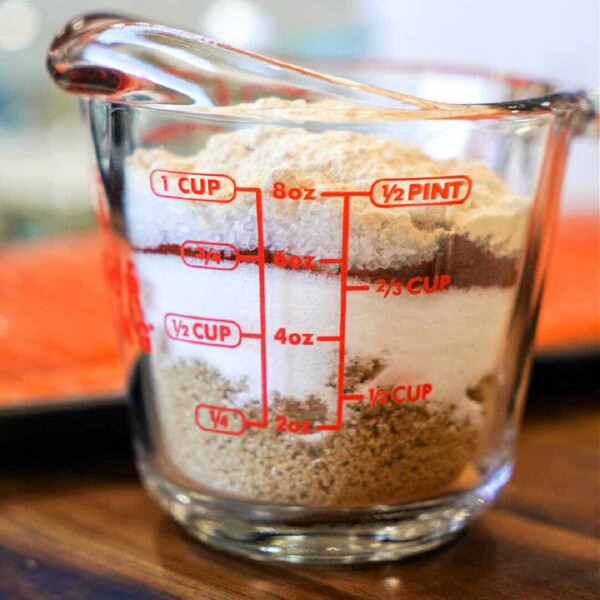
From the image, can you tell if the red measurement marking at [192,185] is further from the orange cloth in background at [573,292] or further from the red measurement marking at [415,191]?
the orange cloth in background at [573,292]

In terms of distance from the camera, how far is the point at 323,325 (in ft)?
1.25

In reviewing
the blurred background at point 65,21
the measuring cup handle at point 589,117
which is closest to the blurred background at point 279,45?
the blurred background at point 65,21

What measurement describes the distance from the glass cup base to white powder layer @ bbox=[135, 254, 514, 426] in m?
0.06

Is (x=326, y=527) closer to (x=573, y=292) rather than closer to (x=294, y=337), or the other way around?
(x=294, y=337)

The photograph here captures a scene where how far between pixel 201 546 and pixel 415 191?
234mm

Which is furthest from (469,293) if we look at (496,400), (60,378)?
(60,378)

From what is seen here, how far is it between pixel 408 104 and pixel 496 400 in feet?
0.58

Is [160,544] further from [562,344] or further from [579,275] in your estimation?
[579,275]

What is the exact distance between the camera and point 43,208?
5.23ft

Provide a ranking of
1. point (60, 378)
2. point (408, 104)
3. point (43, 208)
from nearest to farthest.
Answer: point (408, 104) < point (60, 378) < point (43, 208)

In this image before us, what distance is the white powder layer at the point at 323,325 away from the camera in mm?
380

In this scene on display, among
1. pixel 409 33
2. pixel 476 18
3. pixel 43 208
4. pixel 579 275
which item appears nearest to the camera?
pixel 579 275

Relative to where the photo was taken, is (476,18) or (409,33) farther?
(409,33)

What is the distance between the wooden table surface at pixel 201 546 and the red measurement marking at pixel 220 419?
0.25 feet
